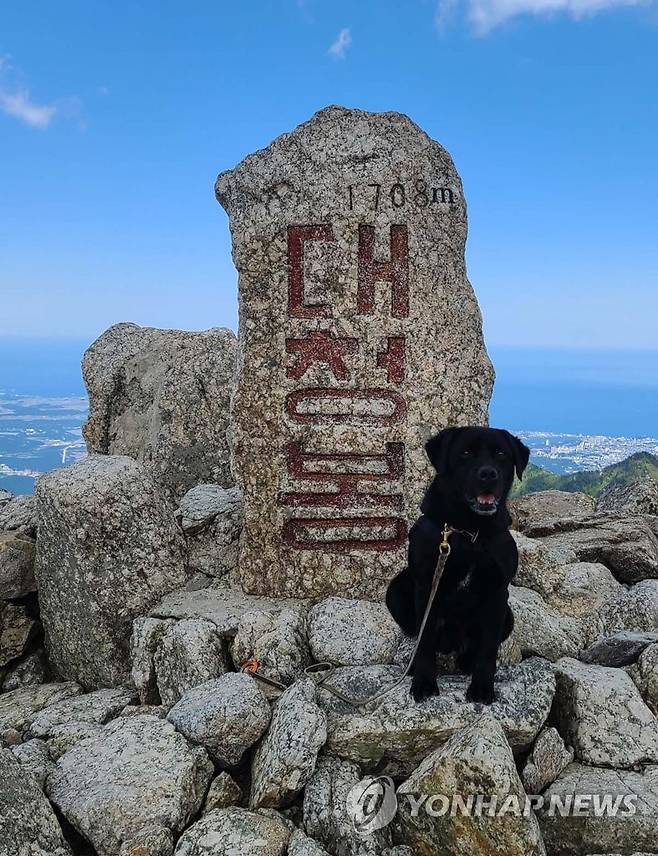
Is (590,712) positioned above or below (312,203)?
below

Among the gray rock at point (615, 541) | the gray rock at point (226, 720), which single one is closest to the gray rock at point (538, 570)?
the gray rock at point (615, 541)

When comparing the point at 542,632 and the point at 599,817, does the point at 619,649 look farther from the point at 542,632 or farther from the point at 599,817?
the point at 599,817

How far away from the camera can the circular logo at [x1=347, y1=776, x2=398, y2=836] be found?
4.17 m

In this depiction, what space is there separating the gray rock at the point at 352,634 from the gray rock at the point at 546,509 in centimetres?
350

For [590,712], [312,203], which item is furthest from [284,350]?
[590,712]

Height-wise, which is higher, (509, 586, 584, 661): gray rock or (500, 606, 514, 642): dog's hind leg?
(500, 606, 514, 642): dog's hind leg

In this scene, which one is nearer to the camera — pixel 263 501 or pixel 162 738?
pixel 162 738

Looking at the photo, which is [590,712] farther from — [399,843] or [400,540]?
[400,540]

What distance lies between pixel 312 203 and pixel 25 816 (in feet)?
16.0

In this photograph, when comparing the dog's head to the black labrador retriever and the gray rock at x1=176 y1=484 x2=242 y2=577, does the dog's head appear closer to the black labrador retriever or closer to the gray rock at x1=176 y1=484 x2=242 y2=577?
the black labrador retriever

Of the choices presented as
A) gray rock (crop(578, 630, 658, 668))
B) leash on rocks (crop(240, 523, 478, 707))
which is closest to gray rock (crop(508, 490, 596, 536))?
gray rock (crop(578, 630, 658, 668))

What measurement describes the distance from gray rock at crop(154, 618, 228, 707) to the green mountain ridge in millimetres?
16183

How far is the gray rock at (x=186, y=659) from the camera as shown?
18.3 ft

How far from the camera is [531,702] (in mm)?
4641
